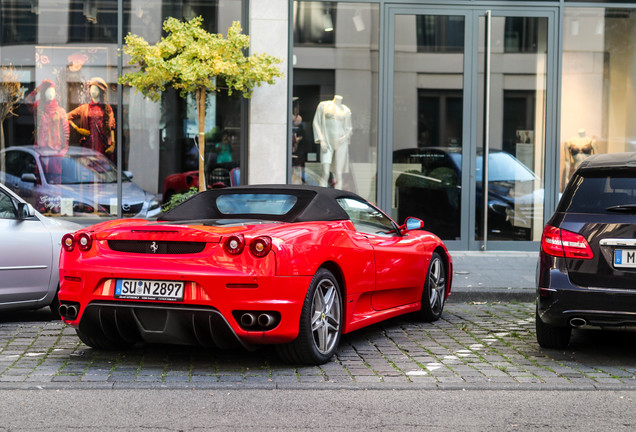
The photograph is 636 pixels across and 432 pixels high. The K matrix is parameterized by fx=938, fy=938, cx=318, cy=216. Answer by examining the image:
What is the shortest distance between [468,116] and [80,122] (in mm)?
5995

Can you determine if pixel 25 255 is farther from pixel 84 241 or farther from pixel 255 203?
pixel 255 203

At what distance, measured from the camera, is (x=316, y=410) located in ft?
17.2

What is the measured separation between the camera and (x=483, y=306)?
10.0 metres

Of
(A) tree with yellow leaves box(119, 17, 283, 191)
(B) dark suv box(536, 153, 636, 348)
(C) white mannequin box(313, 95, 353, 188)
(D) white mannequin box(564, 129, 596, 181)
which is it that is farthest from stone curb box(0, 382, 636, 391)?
(D) white mannequin box(564, 129, 596, 181)

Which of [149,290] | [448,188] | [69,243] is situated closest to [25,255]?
[69,243]

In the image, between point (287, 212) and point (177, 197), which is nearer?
Result: point (287, 212)

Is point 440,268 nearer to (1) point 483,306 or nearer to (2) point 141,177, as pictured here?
(1) point 483,306

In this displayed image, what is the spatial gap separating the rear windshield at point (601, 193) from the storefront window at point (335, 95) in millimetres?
7812

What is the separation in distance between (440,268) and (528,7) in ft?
23.6

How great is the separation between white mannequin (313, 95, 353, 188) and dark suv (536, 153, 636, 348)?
25.7 ft

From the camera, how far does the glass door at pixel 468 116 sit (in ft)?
47.9

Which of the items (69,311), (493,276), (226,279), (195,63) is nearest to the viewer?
(226,279)

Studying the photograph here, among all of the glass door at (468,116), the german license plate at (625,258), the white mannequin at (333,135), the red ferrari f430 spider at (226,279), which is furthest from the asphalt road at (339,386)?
the white mannequin at (333,135)

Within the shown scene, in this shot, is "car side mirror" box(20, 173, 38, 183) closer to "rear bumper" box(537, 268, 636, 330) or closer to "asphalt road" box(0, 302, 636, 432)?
"asphalt road" box(0, 302, 636, 432)
